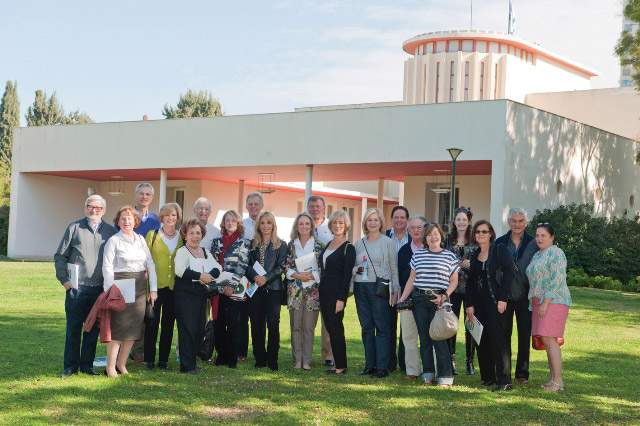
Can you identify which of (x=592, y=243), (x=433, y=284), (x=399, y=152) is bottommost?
(x=433, y=284)

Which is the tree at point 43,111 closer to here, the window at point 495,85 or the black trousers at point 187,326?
the window at point 495,85

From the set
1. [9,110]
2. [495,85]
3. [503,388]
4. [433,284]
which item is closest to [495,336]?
[503,388]

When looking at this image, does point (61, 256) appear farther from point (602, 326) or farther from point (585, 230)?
point (585, 230)

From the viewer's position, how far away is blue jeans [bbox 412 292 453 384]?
8.45 m

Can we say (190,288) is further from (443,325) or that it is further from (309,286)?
(443,325)

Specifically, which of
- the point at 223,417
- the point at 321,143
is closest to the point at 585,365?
the point at 223,417

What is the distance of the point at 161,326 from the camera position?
349 inches

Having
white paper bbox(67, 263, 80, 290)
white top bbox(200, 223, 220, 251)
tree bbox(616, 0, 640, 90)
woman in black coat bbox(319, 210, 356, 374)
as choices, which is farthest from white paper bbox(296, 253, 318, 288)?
tree bbox(616, 0, 640, 90)

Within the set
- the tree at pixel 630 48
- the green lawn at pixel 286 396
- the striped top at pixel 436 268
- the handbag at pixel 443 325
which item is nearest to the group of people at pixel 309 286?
the striped top at pixel 436 268

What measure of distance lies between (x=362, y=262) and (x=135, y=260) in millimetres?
2356

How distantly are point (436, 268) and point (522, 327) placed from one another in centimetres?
112

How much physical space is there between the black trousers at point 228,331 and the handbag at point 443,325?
7.21 feet

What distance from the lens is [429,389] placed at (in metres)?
8.26

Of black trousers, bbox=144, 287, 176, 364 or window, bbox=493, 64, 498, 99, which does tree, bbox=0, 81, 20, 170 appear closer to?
window, bbox=493, 64, 498, 99
